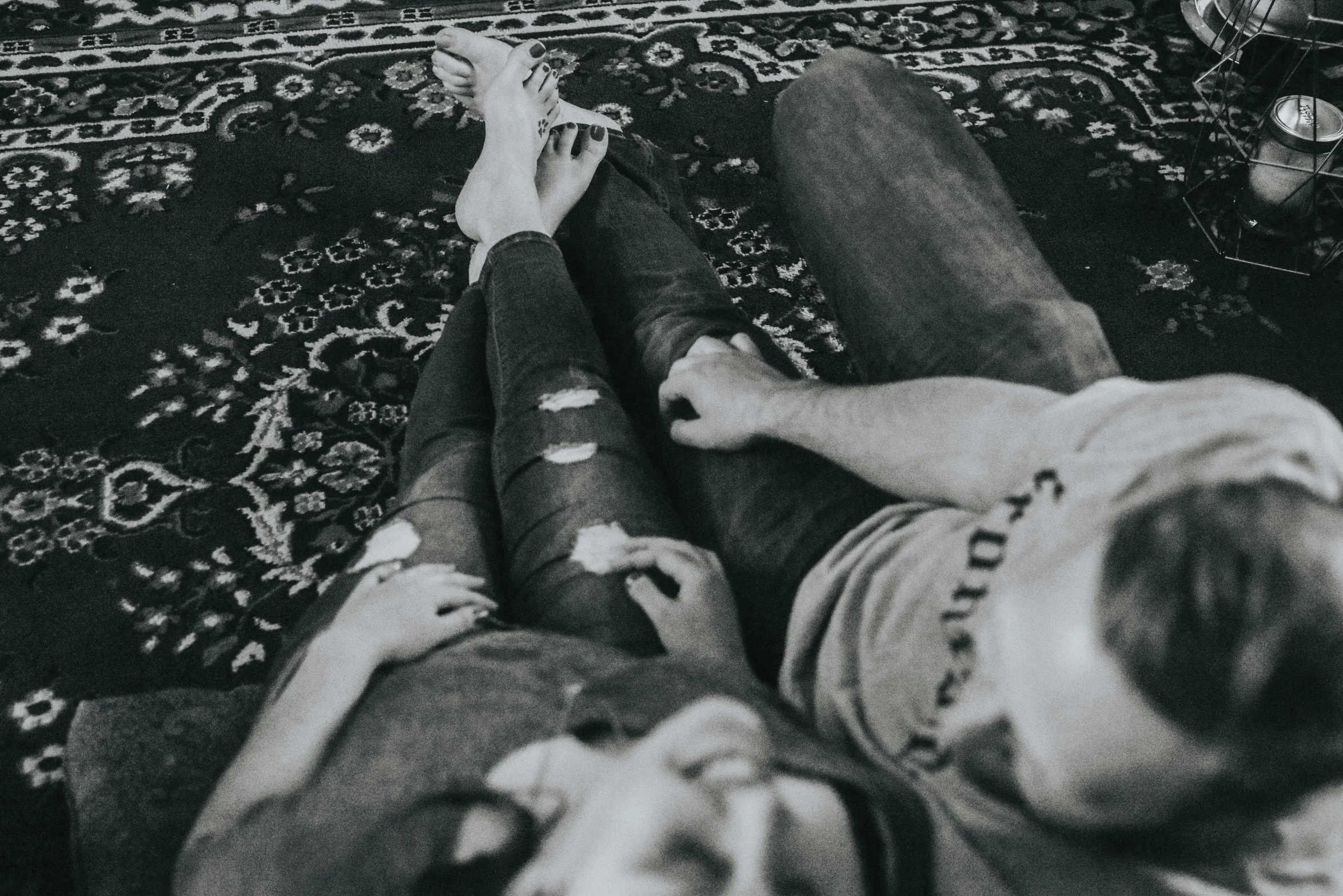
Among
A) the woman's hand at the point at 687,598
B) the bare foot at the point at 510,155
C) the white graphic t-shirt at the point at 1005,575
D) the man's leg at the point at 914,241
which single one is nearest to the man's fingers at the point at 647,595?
the woman's hand at the point at 687,598

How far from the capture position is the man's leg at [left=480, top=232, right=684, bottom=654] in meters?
0.70

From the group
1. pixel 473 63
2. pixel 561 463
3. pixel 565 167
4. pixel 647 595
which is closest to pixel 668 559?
pixel 647 595

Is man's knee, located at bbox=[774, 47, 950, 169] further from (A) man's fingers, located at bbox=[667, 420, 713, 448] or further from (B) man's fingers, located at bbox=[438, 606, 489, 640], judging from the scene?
(B) man's fingers, located at bbox=[438, 606, 489, 640]

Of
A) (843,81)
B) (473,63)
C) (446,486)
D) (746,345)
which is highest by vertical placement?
(843,81)

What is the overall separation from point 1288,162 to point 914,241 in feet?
2.98

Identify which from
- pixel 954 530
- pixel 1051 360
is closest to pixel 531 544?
pixel 954 530

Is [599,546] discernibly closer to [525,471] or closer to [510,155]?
[525,471]

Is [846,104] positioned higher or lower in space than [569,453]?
higher

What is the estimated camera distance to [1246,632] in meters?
0.34

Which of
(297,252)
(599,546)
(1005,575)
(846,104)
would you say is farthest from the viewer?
(297,252)

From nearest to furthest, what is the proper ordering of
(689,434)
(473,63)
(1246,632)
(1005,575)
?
(1246,632) < (1005,575) < (689,434) < (473,63)

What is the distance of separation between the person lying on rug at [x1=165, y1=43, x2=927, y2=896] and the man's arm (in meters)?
0.09

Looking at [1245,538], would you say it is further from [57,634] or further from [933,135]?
[57,634]

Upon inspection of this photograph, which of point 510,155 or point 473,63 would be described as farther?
point 473,63
